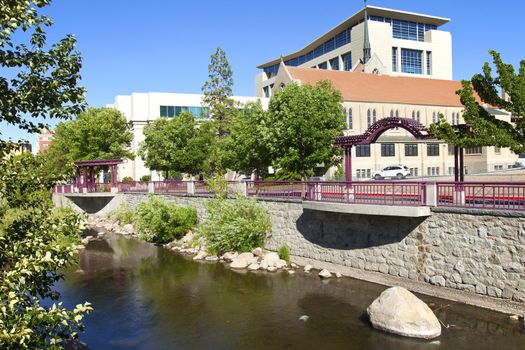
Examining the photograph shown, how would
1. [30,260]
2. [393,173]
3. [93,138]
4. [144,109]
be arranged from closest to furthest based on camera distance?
[30,260], [93,138], [393,173], [144,109]

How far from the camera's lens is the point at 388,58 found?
8794 centimetres

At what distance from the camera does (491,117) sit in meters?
19.6

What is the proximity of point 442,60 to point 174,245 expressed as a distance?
80.1m

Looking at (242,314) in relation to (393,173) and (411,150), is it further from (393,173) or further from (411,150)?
(411,150)

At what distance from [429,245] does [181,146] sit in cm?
3155

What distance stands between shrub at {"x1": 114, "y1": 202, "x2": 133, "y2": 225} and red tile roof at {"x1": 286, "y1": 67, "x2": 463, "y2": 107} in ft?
103

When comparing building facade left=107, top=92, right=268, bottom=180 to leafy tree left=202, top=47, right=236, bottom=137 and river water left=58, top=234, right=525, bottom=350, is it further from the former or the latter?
river water left=58, top=234, right=525, bottom=350

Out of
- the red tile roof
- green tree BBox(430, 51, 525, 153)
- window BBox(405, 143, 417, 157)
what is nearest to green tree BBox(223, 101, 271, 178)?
green tree BBox(430, 51, 525, 153)

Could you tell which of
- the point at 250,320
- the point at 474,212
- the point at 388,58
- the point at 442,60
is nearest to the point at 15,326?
the point at 250,320

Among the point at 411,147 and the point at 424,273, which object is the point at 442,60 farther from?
the point at 424,273

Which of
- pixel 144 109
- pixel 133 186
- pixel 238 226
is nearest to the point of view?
pixel 238 226

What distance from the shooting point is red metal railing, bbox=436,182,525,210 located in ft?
51.9

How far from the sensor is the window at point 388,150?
62.0 meters

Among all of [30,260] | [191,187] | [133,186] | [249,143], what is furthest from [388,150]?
[30,260]
